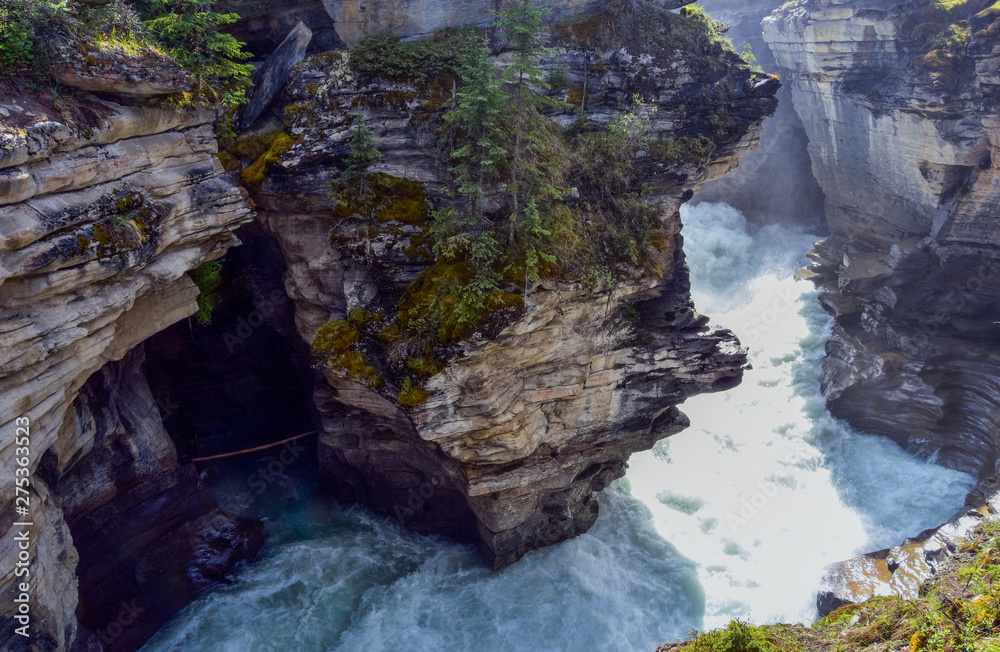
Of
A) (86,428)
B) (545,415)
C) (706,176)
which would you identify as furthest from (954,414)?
(86,428)

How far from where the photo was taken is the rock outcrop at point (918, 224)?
2127 centimetres

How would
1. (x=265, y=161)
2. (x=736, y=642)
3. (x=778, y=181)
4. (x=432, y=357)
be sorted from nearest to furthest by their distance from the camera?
(x=736, y=642)
(x=432, y=357)
(x=265, y=161)
(x=778, y=181)

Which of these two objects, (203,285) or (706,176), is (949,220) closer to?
(706,176)

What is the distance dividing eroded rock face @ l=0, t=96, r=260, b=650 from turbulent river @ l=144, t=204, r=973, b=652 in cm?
316

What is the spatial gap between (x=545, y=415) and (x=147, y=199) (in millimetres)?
9640

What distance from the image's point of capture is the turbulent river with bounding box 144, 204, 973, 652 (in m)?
15.6

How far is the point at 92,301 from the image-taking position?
11.0 meters

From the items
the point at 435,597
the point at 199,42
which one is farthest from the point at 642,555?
the point at 199,42

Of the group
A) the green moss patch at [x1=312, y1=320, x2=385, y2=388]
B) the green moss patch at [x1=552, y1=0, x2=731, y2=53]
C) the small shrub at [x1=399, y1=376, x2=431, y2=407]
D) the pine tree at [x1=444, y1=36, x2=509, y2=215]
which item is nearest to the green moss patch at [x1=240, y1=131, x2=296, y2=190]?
the green moss patch at [x1=312, y1=320, x2=385, y2=388]

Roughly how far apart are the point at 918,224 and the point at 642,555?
59.3 ft

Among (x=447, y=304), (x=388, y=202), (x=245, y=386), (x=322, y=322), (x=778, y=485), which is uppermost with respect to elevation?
(x=388, y=202)

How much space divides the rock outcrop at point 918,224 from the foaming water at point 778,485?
1081 millimetres

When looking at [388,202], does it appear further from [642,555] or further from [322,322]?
[642,555]

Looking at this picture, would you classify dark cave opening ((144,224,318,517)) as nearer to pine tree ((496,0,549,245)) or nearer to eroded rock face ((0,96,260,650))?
eroded rock face ((0,96,260,650))
